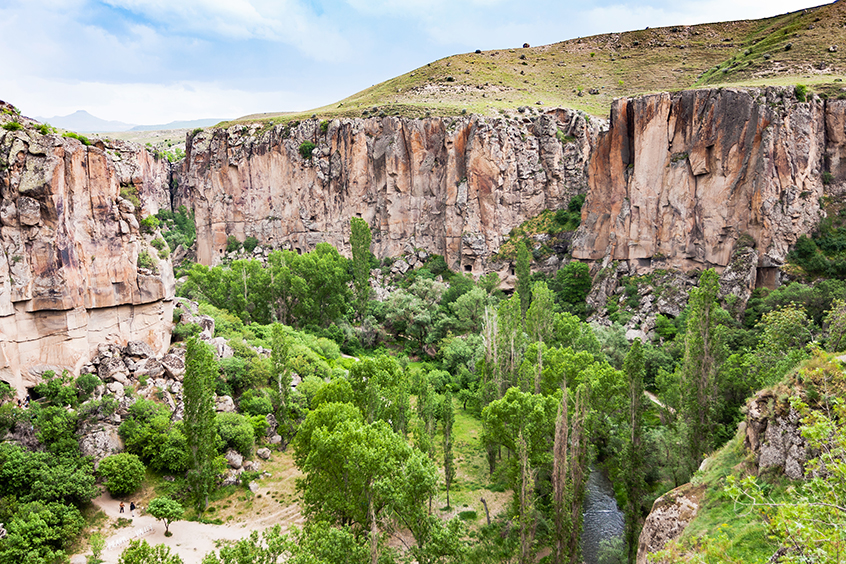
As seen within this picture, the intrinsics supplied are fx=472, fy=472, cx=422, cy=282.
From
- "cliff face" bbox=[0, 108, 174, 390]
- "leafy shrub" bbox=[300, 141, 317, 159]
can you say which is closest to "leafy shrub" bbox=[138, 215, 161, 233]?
"cliff face" bbox=[0, 108, 174, 390]

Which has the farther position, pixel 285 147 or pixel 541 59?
pixel 541 59

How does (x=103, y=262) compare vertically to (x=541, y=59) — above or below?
below

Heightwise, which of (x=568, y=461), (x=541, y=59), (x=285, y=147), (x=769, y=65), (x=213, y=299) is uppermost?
(x=541, y=59)

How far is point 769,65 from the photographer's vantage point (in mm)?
52625

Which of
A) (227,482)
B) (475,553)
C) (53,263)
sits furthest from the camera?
(227,482)

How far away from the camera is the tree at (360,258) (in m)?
51.0

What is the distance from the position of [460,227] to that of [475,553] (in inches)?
1902

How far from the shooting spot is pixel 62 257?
933 inches

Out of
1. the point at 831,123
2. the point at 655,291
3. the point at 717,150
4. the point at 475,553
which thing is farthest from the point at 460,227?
the point at 475,553

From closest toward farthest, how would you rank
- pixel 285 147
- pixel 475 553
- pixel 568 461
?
1. pixel 475 553
2. pixel 568 461
3. pixel 285 147

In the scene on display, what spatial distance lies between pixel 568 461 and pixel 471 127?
162ft

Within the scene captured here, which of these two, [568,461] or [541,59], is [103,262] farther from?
[541,59]

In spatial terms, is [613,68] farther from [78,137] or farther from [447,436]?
[78,137]

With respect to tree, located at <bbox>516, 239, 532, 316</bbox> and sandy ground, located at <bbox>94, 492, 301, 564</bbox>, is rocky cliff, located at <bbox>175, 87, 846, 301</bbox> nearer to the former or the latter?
tree, located at <bbox>516, 239, 532, 316</bbox>
